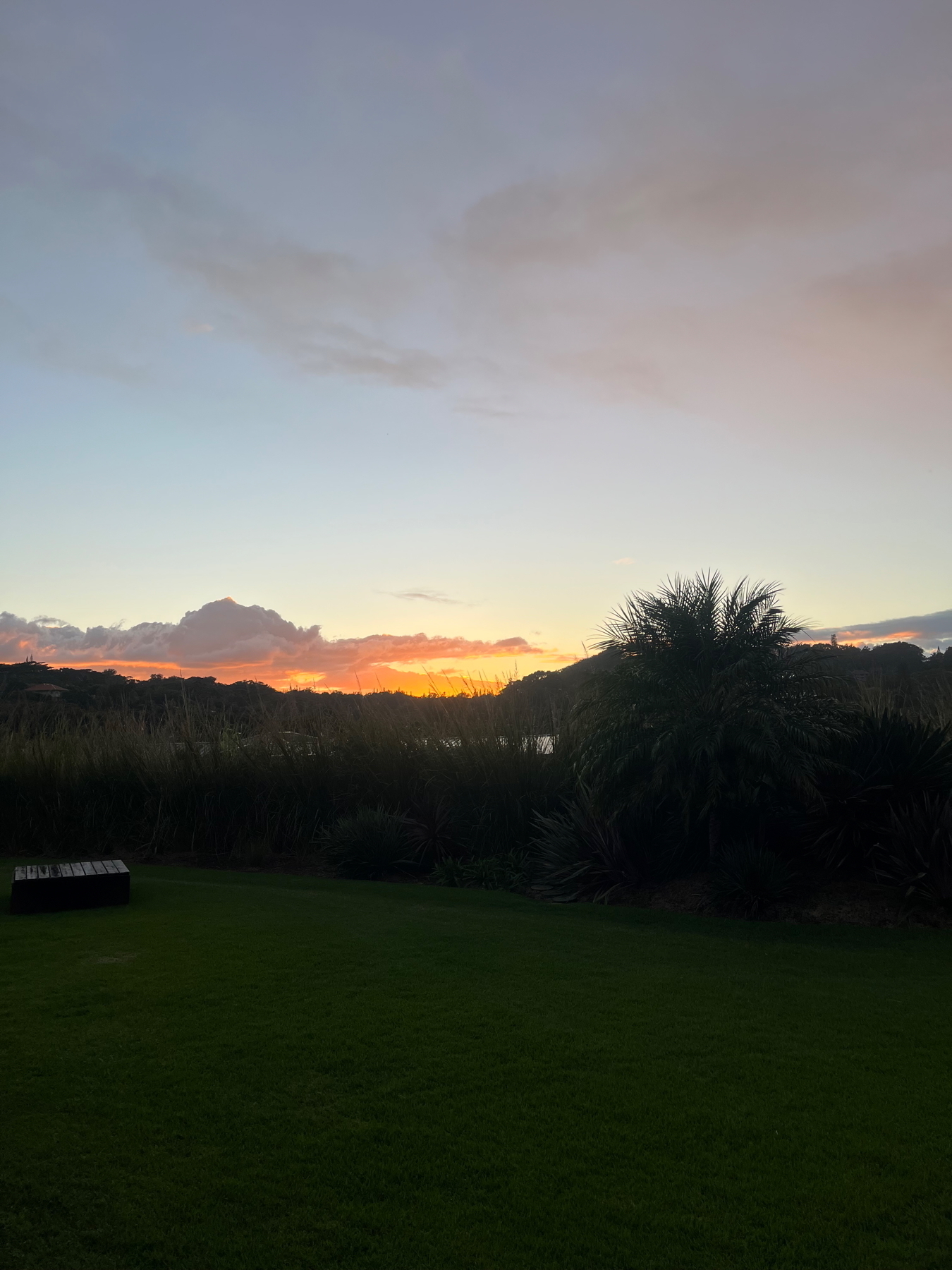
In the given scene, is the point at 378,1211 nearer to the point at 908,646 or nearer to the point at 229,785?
the point at 229,785

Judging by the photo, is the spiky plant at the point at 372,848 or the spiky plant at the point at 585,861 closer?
the spiky plant at the point at 585,861

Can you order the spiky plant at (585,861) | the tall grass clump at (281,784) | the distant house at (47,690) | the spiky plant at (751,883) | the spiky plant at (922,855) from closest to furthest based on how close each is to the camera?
the spiky plant at (922,855)
the spiky plant at (751,883)
the spiky plant at (585,861)
the tall grass clump at (281,784)
the distant house at (47,690)

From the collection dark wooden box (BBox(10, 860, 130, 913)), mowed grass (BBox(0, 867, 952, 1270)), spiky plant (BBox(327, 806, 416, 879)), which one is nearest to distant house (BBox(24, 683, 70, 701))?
spiky plant (BBox(327, 806, 416, 879))

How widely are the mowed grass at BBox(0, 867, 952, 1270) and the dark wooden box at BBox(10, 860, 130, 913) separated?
1.51 m

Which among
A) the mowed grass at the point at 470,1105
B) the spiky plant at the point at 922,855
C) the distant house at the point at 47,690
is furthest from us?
the distant house at the point at 47,690

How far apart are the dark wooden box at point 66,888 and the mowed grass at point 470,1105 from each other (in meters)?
1.51

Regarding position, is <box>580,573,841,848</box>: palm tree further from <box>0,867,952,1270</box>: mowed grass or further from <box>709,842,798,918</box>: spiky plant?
<box>0,867,952,1270</box>: mowed grass

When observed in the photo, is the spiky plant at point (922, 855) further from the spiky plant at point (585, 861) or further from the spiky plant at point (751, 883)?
the spiky plant at point (585, 861)

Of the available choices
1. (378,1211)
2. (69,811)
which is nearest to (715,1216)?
(378,1211)

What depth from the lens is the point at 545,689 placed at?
46.2ft

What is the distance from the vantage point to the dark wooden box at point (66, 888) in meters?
8.30

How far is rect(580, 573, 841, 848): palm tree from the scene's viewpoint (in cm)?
850

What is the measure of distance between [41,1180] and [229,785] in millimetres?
10495

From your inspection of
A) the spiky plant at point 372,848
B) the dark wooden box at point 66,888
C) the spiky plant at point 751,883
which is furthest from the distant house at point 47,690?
the spiky plant at point 751,883
